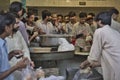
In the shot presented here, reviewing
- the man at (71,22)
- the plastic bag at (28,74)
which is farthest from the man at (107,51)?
the man at (71,22)

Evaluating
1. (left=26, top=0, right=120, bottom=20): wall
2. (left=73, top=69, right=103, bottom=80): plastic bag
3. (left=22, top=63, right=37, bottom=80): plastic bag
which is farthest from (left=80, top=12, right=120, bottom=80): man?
(left=26, top=0, right=120, bottom=20): wall

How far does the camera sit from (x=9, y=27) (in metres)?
2.56

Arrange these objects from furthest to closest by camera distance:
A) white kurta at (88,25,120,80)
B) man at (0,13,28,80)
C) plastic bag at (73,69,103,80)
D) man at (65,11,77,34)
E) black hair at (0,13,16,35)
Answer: man at (65,11,77,34), plastic bag at (73,69,103,80), white kurta at (88,25,120,80), black hair at (0,13,16,35), man at (0,13,28,80)

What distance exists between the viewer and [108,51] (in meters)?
3.34

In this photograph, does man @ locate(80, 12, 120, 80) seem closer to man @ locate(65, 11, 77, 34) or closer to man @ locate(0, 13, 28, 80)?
man @ locate(0, 13, 28, 80)

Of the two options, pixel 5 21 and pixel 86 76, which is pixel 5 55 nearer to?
pixel 5 21

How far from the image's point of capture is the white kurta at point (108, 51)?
332cm

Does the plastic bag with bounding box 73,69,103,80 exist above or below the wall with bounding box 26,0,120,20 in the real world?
above

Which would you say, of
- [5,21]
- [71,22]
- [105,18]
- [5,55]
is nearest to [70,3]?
[71,22]

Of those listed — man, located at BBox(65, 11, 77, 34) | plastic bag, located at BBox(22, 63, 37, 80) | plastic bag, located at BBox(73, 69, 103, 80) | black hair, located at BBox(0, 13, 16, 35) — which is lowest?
man, located at BBox(65, 11, 77, 34)

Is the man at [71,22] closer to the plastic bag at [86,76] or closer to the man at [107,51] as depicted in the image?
the plastic bag at [86,76]

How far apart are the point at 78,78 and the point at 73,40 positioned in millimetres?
2270

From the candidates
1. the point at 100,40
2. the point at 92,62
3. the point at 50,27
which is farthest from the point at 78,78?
the point at 50,27

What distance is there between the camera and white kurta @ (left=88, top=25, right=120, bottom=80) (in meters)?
3.32
